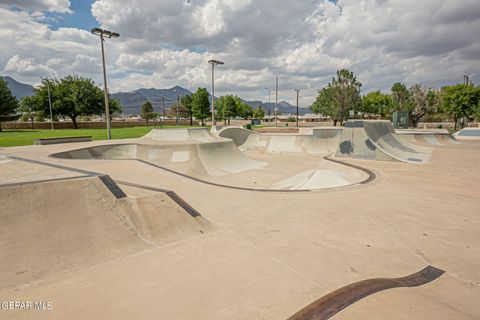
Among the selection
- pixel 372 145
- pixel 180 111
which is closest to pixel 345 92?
pixel 372 145

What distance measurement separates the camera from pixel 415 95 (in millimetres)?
46062

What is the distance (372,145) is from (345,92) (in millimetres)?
31125

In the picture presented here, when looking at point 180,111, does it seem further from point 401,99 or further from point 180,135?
point 180,135

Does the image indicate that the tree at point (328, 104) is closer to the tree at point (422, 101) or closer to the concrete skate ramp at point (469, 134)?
the tree at point (422, 101)

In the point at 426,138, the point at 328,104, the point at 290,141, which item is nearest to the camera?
the point at 290,141

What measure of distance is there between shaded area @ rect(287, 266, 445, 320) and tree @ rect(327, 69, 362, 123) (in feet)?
143

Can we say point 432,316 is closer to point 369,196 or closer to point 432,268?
point 432,268

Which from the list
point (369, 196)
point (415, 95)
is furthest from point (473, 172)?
point (415, 95)

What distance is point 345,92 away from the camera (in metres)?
43.0

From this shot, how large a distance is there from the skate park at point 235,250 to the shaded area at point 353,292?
0.02m

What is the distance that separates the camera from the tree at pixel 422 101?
148ft

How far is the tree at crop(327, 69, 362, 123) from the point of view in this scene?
140 feet

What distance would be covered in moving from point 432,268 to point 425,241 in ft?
3.40

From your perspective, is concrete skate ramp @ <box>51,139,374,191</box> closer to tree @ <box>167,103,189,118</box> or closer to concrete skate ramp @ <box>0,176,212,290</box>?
concrete skate ramp @ <box>0,176,212,290</box>
